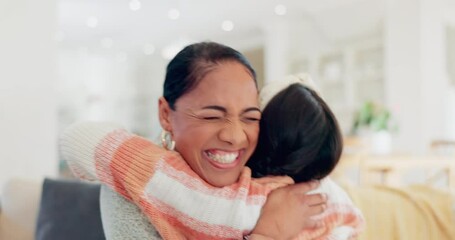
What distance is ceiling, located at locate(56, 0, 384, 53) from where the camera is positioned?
15.7 ft

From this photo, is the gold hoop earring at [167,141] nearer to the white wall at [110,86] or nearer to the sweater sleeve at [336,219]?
the sweater sleeve at [336,219]

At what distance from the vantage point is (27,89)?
98.2 inches

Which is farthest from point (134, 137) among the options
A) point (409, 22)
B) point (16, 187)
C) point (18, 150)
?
point (409, 22)

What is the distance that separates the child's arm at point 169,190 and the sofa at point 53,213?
1.99 feet

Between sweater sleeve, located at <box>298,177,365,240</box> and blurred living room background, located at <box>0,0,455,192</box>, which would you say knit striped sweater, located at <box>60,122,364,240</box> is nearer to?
sweater sleeve, located at <box>298,177,365,240</box>

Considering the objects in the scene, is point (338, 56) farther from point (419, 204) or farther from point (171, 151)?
point (171, 151)

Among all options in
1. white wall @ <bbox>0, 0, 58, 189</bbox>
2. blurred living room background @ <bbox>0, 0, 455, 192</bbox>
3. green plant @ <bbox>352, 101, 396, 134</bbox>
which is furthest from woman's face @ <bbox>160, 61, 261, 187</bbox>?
green plant @ <bbox>352, 101, 396, 134</bbox>

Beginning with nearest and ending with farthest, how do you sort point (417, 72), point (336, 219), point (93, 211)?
point (336, 219)
point (93, 211)
point (417, 72)

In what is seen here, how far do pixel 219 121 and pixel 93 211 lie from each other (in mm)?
777

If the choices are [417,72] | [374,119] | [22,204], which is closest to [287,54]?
[417,72]

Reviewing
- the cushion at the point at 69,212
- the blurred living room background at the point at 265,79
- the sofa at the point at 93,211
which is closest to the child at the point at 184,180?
the blurred living room background at the point at 265,79

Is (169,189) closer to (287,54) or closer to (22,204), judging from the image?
(22,204)

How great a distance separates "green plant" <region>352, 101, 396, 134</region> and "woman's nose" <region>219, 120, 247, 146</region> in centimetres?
223

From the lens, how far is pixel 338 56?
5.21m
